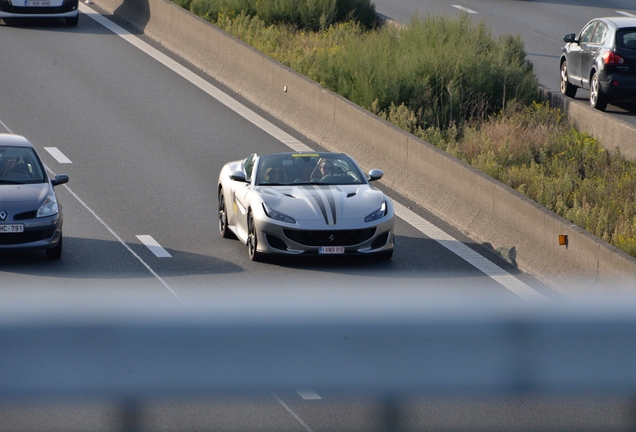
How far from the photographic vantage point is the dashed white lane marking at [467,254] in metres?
12.2

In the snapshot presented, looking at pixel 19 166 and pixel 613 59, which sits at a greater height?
pixel 613 59

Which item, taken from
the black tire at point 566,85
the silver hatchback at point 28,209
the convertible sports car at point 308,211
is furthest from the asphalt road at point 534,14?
the silver hatchback at point 28,209

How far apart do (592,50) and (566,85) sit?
1.70 meters

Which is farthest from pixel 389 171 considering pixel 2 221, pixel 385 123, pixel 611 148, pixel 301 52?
pixel 301 52

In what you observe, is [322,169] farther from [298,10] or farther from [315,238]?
[298,10]

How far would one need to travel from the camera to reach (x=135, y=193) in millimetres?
16531

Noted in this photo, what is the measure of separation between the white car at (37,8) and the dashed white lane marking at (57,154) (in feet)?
39.5

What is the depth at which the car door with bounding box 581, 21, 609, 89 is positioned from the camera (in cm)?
2262

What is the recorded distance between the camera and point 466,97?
22.4m

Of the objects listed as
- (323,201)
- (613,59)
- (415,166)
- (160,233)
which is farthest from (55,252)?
(613,59)

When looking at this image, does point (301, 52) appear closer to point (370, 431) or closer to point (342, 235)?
point (342, 235)

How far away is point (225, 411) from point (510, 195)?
11.0 m

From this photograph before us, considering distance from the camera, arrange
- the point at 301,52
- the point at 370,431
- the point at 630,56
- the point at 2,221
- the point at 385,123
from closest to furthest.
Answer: the point at 370,431
the point at 2,221
the point at 385,123
the point at 630,56
the point at 301,52

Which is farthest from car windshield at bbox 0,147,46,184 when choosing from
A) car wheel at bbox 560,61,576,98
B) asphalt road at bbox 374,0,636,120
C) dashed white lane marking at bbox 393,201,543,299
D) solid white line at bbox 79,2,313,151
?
asphalt road at bbox 374,0,636,120
